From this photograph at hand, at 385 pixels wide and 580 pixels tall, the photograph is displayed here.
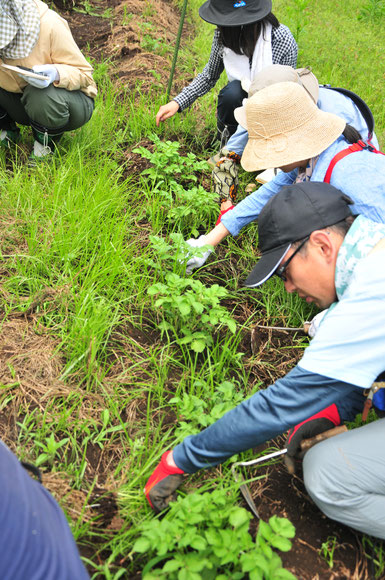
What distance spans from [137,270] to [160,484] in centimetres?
109

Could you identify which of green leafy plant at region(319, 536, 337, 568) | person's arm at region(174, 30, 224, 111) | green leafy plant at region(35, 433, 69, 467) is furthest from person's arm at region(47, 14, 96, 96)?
green leafy plant at region(319, 536, 337, 568)

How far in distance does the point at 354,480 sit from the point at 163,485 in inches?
23.2

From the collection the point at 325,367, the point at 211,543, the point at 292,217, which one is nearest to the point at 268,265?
the point at 292,217

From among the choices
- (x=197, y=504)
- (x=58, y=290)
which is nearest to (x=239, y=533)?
(x=197, y=504)

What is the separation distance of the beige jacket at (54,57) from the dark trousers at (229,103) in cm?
84

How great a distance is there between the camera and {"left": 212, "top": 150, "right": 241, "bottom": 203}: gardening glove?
2.96 metres

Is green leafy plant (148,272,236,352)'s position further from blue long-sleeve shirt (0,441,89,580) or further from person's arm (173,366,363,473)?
blue long-sleeve shirt (0,441,89,580)

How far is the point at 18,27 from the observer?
99.7 inches

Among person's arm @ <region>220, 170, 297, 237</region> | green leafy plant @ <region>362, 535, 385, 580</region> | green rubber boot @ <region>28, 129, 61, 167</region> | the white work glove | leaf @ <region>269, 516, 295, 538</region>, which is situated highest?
the white work glove

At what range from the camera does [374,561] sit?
5.31 feet

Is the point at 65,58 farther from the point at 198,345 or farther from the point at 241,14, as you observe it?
the point at 198,345

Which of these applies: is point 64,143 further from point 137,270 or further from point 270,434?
point 270,434

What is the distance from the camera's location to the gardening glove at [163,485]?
1.56 m

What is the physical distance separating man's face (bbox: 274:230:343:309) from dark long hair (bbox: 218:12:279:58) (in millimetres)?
1741
